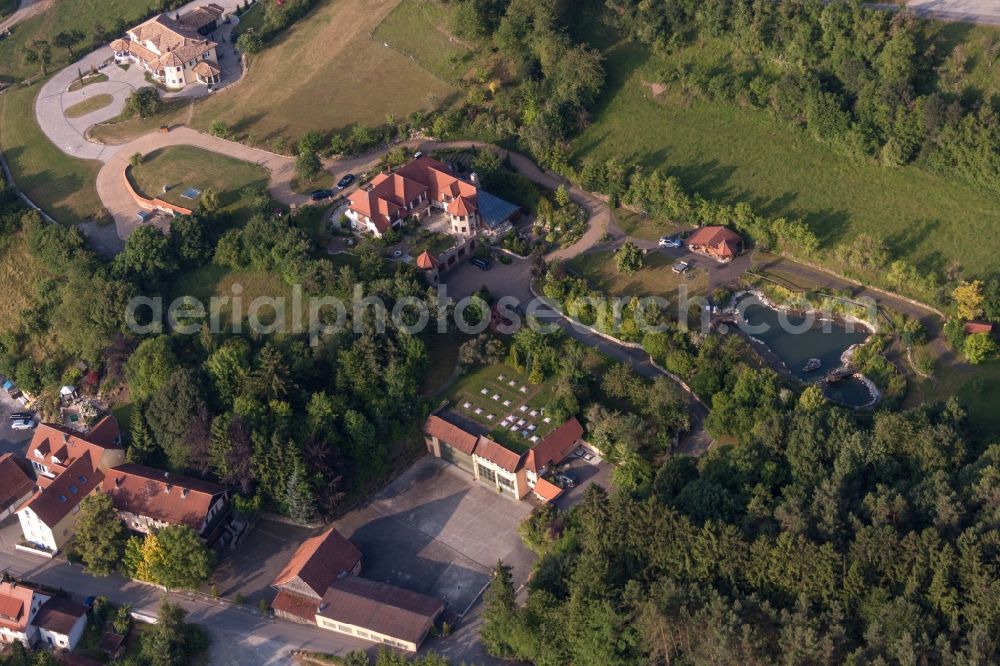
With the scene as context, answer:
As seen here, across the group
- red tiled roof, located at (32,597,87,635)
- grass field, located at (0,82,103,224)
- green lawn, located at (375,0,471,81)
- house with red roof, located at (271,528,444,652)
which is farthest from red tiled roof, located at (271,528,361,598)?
green lawn, located at (375,0,471,81)

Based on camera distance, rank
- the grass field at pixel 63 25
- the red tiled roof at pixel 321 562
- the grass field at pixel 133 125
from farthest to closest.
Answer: the grass field at pixel 63 25 < the grass field at pixel 133 125 < the red tiled roof at pixel 321 562

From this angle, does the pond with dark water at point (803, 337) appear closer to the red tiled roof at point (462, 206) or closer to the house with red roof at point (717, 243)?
the house with red roof at point (717, 243)

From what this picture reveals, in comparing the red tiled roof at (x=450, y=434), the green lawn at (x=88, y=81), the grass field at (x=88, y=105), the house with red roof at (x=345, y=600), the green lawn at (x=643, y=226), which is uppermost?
the green lawn at (x=88, y=81)

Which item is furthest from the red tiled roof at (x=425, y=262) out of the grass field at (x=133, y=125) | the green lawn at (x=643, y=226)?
the grass field at (x=133, y=125)

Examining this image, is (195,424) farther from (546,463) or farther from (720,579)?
(720,579)

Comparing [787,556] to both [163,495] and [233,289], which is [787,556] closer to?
[163,495]

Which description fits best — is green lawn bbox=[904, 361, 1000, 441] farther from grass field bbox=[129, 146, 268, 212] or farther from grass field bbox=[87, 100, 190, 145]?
grass field bbox=[87, 100, 190, 145]

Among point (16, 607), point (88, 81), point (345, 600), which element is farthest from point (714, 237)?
point (88, 81)

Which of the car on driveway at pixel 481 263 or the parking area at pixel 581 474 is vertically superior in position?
the car on driveway at pixel 481 263
